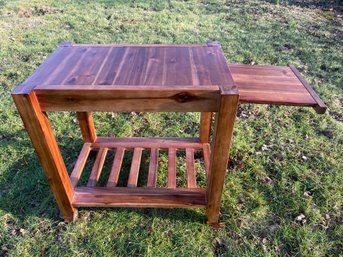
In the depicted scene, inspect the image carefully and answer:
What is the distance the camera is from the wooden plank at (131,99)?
1.28 m

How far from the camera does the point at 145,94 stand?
4.22ft

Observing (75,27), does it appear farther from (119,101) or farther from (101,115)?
(119,101)

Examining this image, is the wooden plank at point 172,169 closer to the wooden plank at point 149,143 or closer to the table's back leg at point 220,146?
the wooden plank at point 149,143

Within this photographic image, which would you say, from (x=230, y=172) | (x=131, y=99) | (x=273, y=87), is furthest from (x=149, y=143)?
(x=273, y=87)

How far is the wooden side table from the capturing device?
130 centimetres

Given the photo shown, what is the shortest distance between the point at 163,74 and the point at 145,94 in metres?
0.23

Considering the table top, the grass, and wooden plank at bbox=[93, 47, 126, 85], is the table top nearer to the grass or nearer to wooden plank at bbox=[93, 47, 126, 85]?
wooden plank at bbox=[93, 47, 126, 85]

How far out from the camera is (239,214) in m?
1.93

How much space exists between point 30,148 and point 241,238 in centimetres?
191

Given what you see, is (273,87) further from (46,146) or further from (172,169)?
(46,146)

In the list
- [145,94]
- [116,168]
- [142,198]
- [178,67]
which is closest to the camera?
[145,94]

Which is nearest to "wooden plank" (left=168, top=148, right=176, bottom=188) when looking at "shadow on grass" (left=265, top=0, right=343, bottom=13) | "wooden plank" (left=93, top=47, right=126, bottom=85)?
"wooden plank" (left=93, top=47, right=126, bottom=85)

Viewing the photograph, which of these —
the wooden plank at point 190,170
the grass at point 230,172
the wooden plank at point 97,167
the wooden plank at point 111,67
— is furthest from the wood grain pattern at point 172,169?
the wooden plank at point 111,67

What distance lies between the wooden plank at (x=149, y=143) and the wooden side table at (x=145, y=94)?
0.91 feet
